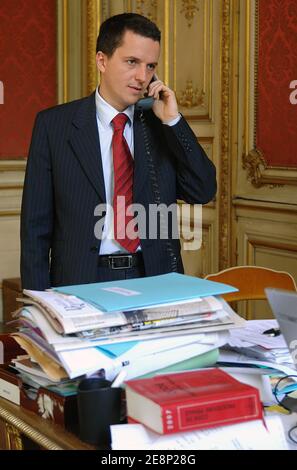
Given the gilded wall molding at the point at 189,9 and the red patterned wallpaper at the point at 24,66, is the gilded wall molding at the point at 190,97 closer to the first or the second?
the gilded wall molding at the point at 189,9

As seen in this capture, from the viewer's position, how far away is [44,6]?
5316mm

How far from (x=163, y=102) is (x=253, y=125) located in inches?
67.6

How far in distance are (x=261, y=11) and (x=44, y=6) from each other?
1.78m

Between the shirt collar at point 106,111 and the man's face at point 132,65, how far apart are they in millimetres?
101

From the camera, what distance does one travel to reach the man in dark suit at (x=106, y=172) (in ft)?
8.27

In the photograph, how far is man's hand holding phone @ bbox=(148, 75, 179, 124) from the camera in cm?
255

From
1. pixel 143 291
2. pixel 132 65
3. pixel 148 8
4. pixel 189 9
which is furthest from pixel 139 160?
pixel 148 8

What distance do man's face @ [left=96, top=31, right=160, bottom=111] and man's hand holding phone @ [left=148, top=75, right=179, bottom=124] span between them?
73 millimetres

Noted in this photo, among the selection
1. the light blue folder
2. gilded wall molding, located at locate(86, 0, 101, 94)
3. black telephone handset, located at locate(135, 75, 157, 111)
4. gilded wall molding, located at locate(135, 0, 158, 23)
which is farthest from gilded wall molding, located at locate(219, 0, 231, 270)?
the light blue folder

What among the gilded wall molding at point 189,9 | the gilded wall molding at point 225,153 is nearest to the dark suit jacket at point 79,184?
the gilded wall molding at point 225,153

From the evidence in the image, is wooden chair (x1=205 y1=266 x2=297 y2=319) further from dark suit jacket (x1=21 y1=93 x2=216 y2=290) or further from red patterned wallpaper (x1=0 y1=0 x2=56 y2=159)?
red patterned wallpaper (x1=0 y1=0 x2=56 y2=159)

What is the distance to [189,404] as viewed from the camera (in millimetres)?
1265

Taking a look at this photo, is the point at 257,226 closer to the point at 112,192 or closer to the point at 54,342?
the point at 112,192
